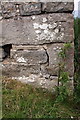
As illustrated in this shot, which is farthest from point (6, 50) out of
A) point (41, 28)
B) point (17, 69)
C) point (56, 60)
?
point (56, 60)

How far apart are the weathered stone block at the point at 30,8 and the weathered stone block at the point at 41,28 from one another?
74 mm

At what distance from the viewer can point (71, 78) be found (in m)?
4.59

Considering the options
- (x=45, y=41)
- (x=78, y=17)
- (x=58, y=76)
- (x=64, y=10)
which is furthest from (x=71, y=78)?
(x=78, y=17)

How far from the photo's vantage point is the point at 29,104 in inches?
160

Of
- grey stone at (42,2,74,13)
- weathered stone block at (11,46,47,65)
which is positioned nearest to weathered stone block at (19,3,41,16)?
grey stone at (42,2,74,13)

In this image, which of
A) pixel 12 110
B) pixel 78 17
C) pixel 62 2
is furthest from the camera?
pixel 78 17

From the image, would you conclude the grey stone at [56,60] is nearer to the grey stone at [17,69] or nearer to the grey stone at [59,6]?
the grey stone at [17,69]

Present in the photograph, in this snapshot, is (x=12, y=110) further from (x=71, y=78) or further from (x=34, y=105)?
(x=71, y=78)

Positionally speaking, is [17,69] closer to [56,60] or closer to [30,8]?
[56,60]

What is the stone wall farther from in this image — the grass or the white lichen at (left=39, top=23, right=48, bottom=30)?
the grass

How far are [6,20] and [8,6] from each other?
212 millimetres

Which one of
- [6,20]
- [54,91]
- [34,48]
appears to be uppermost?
[6,20]

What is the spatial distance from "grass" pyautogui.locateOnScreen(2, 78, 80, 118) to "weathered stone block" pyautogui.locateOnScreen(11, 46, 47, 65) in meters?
0.36

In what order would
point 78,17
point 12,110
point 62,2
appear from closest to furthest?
1. point 12,110
2. point 62,2
3. point 78,17
